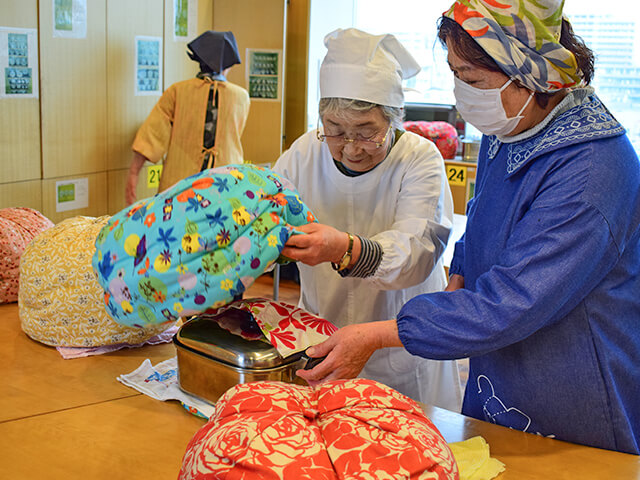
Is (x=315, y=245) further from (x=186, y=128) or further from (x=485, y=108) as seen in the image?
(x=186, y=128)

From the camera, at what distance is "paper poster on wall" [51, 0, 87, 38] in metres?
3.26

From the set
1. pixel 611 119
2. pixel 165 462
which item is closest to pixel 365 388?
pixel 165 462

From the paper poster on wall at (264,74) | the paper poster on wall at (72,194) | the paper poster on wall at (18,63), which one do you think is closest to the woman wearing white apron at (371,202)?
the paper poster on wall at (18,63)

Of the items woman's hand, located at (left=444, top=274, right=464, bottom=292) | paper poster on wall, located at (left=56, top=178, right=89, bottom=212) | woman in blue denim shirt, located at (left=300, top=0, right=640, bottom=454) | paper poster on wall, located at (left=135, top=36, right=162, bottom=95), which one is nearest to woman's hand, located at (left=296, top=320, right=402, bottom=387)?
woman in blue denim shirt, located at (left=300, top=0, right=640, bottom=454)

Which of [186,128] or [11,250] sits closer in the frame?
[11,250]

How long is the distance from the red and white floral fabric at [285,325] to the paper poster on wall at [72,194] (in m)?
2.37

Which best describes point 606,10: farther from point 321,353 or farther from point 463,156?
point 321,353

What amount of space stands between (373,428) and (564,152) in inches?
24.5

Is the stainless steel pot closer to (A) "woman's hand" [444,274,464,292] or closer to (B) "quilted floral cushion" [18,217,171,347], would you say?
(B) "quilted floral cushion" [18,217,171,347]

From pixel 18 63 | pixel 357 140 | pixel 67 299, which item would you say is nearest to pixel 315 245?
pixel 357 140

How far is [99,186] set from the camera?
3680 millimetres

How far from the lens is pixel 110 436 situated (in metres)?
1.24

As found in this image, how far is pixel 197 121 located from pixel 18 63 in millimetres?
1000

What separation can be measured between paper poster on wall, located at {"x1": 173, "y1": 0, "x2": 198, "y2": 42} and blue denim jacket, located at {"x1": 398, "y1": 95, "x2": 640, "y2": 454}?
3.20 metres
